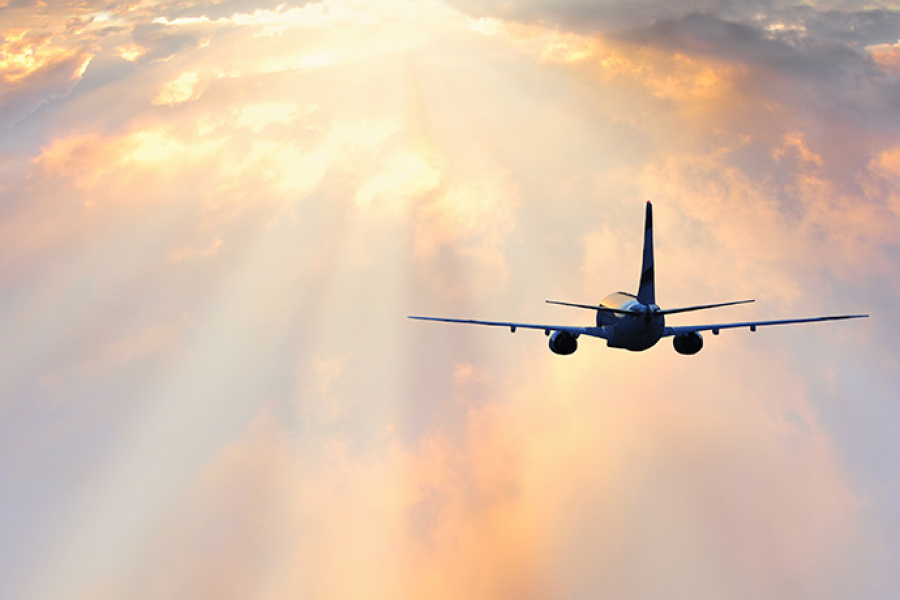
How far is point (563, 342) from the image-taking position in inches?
4304

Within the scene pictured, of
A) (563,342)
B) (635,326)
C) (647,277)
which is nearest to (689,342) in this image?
(647,277)

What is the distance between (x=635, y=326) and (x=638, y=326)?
1.32 ft

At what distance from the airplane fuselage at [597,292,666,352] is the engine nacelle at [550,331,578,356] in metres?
6.09

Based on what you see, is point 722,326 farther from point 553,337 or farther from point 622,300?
point 553,337

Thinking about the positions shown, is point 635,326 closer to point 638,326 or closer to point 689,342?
point 638,326

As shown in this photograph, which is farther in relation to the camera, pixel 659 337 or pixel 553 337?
pixel 553 337

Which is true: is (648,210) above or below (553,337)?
→ above

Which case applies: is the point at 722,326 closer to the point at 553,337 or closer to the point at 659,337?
the point at 659,337

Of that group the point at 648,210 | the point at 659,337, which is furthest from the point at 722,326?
the point at 648,210

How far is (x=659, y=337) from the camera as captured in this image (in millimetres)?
102562

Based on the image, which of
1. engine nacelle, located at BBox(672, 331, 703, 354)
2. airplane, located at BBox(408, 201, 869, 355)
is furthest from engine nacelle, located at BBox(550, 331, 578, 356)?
engine nacelle, located at BBox(672, 331, 703, 354)

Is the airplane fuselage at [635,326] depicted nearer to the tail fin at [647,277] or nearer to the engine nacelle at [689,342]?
the tail fin at [647,277]

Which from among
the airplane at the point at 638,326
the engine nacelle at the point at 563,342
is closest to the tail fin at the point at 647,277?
the airplane at the point at 638,326

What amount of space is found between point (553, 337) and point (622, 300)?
38.0 feet
